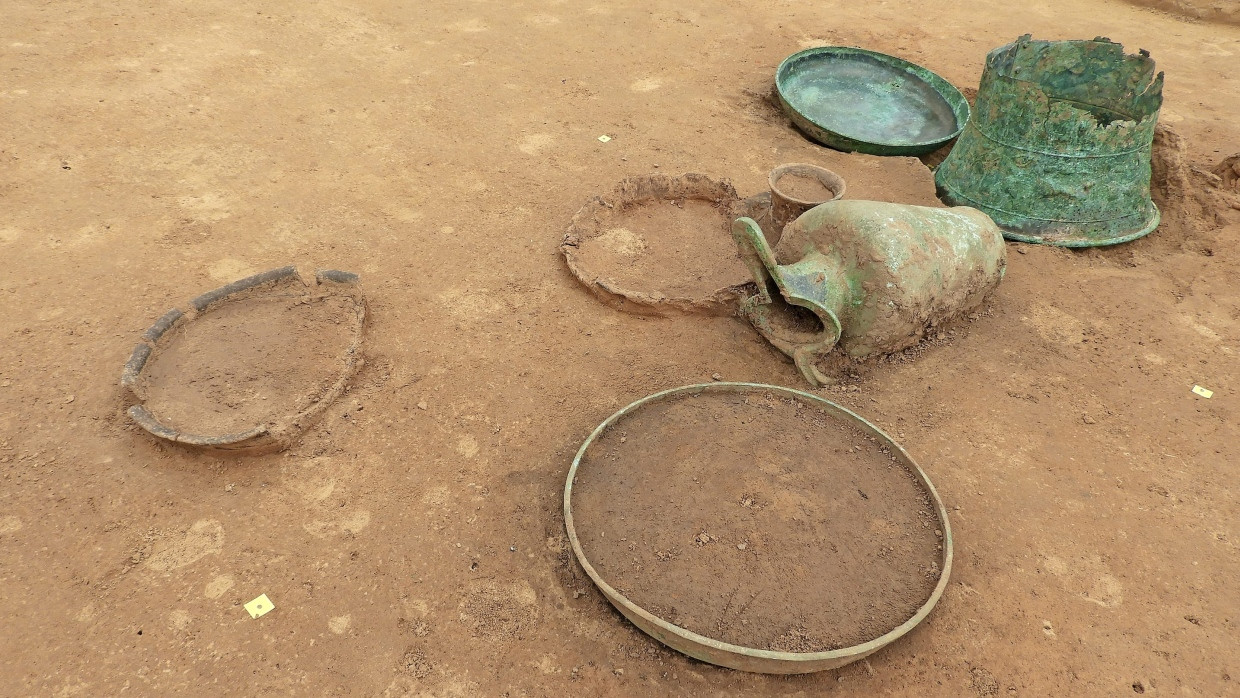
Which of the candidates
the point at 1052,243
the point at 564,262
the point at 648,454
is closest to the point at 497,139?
the point at 564,262

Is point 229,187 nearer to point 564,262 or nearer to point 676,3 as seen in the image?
point 564,262

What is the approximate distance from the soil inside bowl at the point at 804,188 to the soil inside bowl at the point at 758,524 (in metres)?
1.64

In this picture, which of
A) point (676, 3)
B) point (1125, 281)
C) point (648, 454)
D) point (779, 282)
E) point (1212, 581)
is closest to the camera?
point (1212, 581)

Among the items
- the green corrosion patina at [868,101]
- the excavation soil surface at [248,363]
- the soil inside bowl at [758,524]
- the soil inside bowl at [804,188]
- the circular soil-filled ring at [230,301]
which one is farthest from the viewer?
the green corrosion patina at [868,101]

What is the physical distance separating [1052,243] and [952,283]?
5.02ft

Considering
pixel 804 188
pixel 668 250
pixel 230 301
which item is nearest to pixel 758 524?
pixel 668 250

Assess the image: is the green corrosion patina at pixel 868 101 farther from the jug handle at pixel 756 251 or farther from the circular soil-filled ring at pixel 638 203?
the jug handle at pixel 756 251

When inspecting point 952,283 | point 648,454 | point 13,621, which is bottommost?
point 13,621

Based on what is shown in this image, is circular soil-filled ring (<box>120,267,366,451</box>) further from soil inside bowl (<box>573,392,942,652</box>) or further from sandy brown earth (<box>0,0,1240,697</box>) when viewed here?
soil inside bowl (<box>573,392,942,652</box>)

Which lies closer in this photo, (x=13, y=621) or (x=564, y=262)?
(x=13, y=621)

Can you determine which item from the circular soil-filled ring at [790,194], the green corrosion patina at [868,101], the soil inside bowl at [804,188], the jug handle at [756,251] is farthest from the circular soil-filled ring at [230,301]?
the green corrosion patina at [868,101]

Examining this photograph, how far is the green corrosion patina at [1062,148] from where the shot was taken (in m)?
4.40

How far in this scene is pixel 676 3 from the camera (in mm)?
8203

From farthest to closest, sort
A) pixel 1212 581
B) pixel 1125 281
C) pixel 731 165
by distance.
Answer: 1. pixel 731 165
2. pixel 1125 281
3. pixel 1212 581
